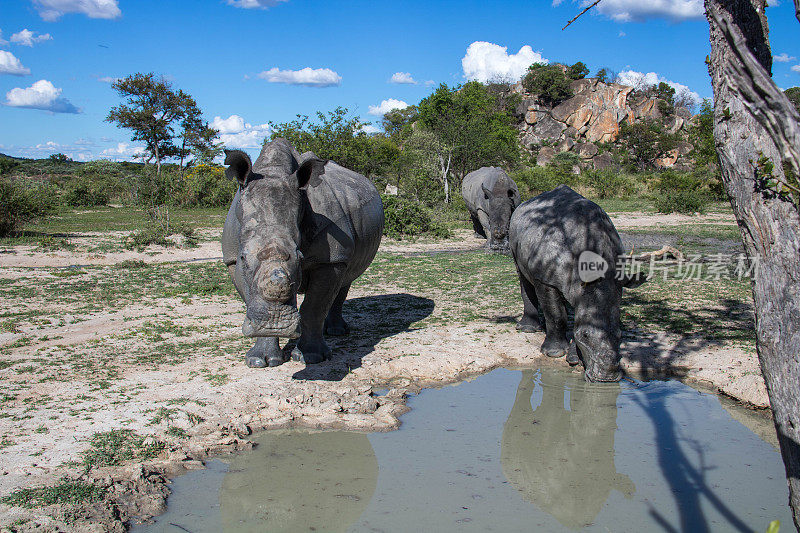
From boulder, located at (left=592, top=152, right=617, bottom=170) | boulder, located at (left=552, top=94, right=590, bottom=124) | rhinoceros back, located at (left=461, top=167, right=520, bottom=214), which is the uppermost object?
boulder, located at (left=552, top=94, right=590, bottom=124)

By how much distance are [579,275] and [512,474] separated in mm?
2375

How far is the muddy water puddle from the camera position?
3969mm

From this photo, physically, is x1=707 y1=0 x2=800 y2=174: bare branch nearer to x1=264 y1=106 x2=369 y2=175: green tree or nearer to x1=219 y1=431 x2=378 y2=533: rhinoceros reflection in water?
x1=219 y1=431 x2=378 y2=533: rhinoceros reflection in water

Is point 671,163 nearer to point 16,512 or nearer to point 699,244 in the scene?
point 699,244

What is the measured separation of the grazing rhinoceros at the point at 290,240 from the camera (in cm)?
491

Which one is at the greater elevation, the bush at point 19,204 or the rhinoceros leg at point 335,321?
the bush at point 19,204

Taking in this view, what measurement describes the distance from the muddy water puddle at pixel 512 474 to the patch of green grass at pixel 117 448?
43 centimetres

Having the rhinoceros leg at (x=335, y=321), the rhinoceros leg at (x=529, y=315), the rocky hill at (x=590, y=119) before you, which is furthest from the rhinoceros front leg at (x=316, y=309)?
the rocky hill at (x=590, y=119)

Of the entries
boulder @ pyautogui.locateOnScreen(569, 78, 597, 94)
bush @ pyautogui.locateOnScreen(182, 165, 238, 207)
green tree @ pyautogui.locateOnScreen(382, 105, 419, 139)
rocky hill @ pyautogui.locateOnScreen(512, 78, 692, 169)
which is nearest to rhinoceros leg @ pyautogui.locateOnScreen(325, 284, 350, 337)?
bush @ pyautogui.locateOnScreen(182, 165, 238, 207)

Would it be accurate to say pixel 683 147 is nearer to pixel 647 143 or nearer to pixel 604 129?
pixel 647 143

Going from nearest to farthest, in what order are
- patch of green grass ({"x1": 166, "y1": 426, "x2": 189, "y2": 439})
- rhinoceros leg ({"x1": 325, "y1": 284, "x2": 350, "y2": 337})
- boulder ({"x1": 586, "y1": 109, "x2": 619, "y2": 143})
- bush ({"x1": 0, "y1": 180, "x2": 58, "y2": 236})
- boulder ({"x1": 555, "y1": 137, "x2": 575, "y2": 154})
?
1. patch of green grass ({"x1": 166, "y1": 426, "x2": 189, "y2": 439})
2. rhinoceros leg ({"x1": 325, "y1": 284, "x2": 350, "y2": 337})
3. bush ({"x1": 0, "y1": 180, "x2": 58, "y2": 236})
4. boulder ({"x1": 555, "y1": 137, "x2": 575, "y2": 154})
5. boulder ({"x1": 586, "y1": 109, "x2": 619, "y2": 143})

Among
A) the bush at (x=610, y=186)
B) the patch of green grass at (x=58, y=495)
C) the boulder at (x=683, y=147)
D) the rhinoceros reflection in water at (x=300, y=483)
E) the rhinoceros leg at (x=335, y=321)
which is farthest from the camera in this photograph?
the boulder at (x=683, y=147)

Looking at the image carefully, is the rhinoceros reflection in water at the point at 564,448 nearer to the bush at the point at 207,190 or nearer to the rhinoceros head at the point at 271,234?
the rhinoceros head at the point at 271,234

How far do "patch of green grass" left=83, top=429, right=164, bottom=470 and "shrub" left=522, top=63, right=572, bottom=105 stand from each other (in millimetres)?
66553
